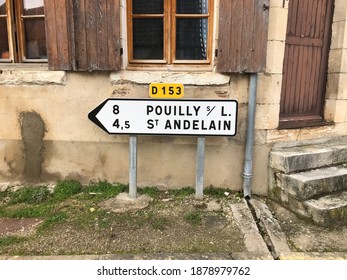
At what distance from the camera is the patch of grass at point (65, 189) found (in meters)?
3.66

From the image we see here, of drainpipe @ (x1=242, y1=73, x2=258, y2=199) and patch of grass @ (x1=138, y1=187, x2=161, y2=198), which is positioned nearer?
drainpipe @ (x1=242, y1=73, x2=258, y2=199)

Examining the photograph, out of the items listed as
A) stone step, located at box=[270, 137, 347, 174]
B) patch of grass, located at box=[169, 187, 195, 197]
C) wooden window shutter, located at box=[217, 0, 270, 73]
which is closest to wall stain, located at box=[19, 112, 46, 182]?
patch of grass, located at box=[169, 187, 195, 197]

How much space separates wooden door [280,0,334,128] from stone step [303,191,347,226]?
1.05 meters

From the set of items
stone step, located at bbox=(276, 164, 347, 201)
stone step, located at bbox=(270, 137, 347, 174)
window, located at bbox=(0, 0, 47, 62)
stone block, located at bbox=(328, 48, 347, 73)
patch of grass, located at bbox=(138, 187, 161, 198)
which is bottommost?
patch of grass, located at bbox=(138, 187, 161, 198)

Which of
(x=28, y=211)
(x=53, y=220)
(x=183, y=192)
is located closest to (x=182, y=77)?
(x=183, y=192)

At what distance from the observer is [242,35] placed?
338 cm

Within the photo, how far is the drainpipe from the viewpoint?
348 centimetres

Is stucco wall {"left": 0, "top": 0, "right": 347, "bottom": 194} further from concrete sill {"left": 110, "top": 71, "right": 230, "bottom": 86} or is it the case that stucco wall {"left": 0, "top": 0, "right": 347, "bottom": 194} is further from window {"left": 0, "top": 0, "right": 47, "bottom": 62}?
window {"left": 0, "top": 0, "right": 47, "bottom": 62}

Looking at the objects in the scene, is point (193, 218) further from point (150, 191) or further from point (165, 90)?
point (165, 90)

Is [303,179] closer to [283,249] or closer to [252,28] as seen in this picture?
[283,249]

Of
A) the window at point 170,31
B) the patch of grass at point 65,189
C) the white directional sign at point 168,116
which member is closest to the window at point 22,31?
the window at point 170,31

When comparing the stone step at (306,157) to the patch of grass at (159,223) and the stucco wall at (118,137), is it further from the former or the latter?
the patch of grass at (159,223)

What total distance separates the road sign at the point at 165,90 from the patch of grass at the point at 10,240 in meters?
1.89

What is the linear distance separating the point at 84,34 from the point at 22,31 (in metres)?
1.02
